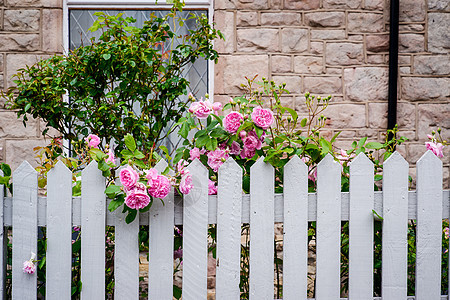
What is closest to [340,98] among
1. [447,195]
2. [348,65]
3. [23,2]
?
[348,65]

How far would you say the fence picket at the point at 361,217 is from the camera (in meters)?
2.20

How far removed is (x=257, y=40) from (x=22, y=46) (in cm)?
206

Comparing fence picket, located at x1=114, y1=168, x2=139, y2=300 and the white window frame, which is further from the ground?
the white window frame

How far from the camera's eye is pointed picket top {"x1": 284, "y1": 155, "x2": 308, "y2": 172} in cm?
215

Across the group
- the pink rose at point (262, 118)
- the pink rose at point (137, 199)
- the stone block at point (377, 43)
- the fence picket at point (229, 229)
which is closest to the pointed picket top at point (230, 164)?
the fence picket at point (229, 229)

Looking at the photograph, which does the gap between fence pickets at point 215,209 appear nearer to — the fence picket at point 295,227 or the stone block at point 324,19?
the fence picket at point 295,227

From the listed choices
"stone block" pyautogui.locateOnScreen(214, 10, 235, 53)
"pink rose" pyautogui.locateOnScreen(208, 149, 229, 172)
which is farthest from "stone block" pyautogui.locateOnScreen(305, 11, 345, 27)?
"pink rose" pyautogui.locateOnScreen(208, 149, 229, 172)

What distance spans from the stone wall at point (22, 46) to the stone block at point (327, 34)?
2263mm

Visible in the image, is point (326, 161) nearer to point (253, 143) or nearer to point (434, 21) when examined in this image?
point (253, 143)

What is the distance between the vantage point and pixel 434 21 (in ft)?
13.3

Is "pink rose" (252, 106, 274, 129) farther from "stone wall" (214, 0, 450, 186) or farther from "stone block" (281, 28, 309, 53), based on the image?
"stone block" (281, 28, 309, 53)

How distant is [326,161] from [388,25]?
7.96 ft

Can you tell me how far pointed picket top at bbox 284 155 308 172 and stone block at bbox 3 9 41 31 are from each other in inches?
113

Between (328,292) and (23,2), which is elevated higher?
(23,2)
